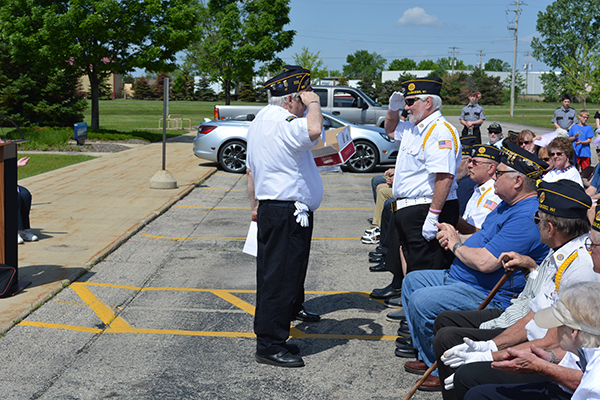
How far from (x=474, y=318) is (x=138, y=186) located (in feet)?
33.9

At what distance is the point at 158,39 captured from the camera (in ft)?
79.3

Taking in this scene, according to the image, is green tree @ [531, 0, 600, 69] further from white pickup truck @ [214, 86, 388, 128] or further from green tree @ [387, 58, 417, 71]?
white pickup truck @ [214, 86, 388, 128]

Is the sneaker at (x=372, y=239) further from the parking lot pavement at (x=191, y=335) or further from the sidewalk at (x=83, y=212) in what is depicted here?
the sidewalk at (x=83, y=212)

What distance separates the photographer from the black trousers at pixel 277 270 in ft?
14.8

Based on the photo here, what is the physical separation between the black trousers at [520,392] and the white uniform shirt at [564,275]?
1.19 ft

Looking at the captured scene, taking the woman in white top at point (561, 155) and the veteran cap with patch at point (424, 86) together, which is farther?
the woman in white top at point (561, 155)

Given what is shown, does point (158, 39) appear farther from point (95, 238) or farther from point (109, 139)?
point (95, 238)

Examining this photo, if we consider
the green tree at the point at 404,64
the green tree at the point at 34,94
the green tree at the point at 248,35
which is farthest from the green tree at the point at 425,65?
the green tree at the point at 34,94

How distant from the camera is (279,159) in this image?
4453 mm

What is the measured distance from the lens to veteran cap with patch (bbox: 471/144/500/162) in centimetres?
563

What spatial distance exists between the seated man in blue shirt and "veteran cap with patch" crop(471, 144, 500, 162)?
1154mm

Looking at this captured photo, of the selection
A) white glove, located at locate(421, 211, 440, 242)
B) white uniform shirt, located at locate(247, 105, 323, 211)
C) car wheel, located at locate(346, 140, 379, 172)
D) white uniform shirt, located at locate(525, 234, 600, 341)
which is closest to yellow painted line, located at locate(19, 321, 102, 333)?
white uniform shirt, located at locate(247, 105, 323, 211)

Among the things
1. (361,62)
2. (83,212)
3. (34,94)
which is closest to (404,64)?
(361,62)

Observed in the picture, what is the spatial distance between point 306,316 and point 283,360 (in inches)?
41.1
